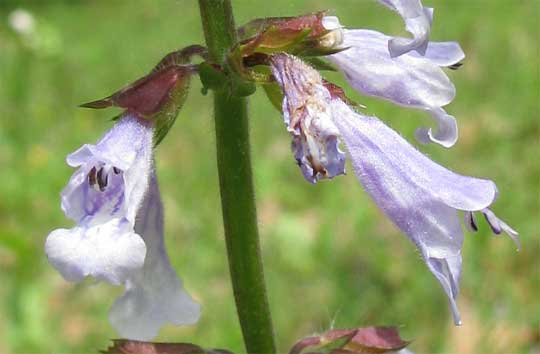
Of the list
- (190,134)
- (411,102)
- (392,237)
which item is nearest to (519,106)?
(392,237)

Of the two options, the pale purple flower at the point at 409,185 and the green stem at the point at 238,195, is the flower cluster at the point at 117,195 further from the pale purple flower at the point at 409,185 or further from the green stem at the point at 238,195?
the pale purple flower at the point at 409,185

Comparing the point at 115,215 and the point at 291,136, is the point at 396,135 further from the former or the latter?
the point at 115,215

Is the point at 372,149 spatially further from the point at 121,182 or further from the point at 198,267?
the point at 198,267

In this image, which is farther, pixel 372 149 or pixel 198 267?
pixel 198 267

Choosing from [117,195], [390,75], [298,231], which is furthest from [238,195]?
[298,231]

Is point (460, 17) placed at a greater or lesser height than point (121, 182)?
lesser

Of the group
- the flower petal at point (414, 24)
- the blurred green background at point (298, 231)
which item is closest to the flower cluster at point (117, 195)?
the flower petal at point (414, 24)
